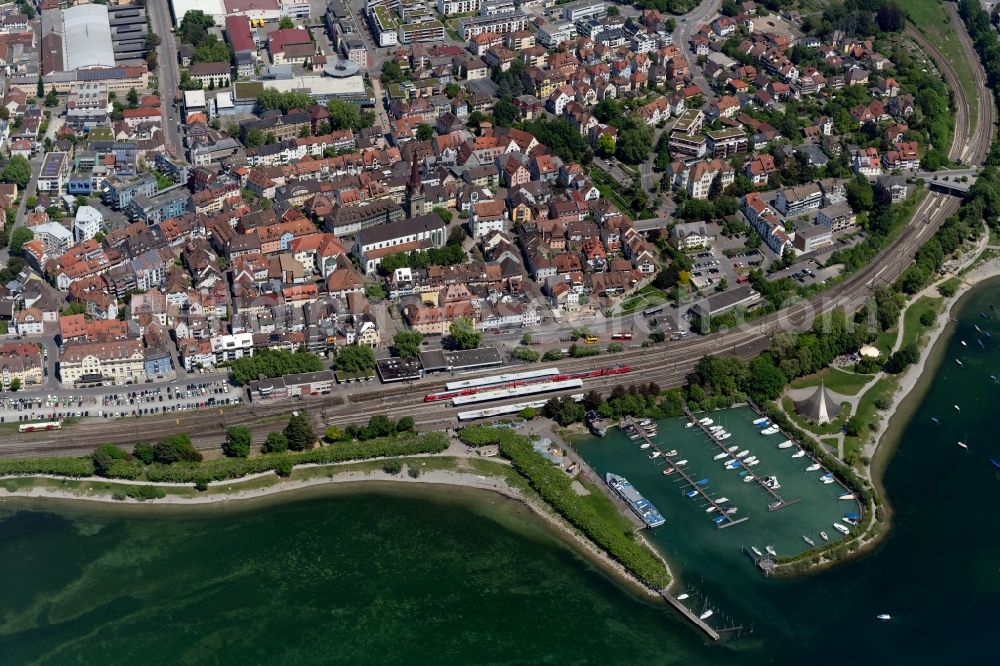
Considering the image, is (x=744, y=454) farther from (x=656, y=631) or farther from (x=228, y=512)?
(x=228, y=512)

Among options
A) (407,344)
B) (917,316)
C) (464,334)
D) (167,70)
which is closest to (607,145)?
(917,316)

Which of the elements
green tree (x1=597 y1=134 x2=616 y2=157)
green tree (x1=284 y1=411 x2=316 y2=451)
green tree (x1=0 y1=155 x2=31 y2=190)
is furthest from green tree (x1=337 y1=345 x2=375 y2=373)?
green tree (x1=597 y1=134 x2=616 y2=157)

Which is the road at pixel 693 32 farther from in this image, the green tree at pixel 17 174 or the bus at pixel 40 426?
the bus at pixel 40 426

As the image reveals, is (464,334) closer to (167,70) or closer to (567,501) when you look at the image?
(567,501)

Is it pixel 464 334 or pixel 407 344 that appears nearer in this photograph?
pixel 407 344

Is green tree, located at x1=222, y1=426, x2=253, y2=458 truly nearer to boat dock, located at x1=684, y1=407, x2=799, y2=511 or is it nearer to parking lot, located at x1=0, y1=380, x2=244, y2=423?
parking lot, located at x1=0, y1=380, x2=244, y2=423

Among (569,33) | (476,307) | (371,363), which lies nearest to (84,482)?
(371,363)
